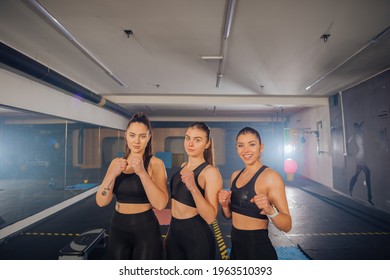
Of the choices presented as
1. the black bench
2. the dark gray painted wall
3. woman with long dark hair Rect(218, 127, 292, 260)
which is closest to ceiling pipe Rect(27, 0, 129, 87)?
woman with long dark hair Rect(218, 127, 292, 260)

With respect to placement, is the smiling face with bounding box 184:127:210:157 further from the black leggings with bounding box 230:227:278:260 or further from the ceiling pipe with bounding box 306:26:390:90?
the ceiling pipe with bounding box 306:26:390:90

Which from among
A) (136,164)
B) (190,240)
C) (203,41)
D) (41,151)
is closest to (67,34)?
(203,41)

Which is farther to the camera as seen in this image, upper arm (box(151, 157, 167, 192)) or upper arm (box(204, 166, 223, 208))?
upper arm (box(151, 157, 167, 192))

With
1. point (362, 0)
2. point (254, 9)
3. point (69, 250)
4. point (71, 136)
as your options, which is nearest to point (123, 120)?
point (71, 136)

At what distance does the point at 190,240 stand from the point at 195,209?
0.27 m

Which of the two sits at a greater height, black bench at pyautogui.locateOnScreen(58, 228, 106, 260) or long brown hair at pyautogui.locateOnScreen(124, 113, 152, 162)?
long brown hair at pyautogui.locateOnScreen(124, 113, 152, 162)

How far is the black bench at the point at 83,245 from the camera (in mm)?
2859

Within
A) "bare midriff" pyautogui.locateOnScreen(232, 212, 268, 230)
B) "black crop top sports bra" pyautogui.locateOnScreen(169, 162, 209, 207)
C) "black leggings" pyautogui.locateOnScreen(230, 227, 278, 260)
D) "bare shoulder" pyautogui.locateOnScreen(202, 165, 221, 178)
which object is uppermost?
"bare shoulder" pyautogui.locateOnScreen(202, 165, 221, 178)

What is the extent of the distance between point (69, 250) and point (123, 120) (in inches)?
279

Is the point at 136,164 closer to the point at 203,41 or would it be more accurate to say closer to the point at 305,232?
the point at 203,41

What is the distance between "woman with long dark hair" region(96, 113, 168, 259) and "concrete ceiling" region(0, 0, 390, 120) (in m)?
1.99

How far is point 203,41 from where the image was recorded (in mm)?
3551

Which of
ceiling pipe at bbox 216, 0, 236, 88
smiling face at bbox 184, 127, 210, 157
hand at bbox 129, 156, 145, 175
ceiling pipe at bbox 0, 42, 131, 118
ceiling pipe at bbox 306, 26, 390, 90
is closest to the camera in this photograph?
hand at bbox 129, 156, 145, 175

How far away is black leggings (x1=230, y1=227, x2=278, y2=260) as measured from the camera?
1720 mm
